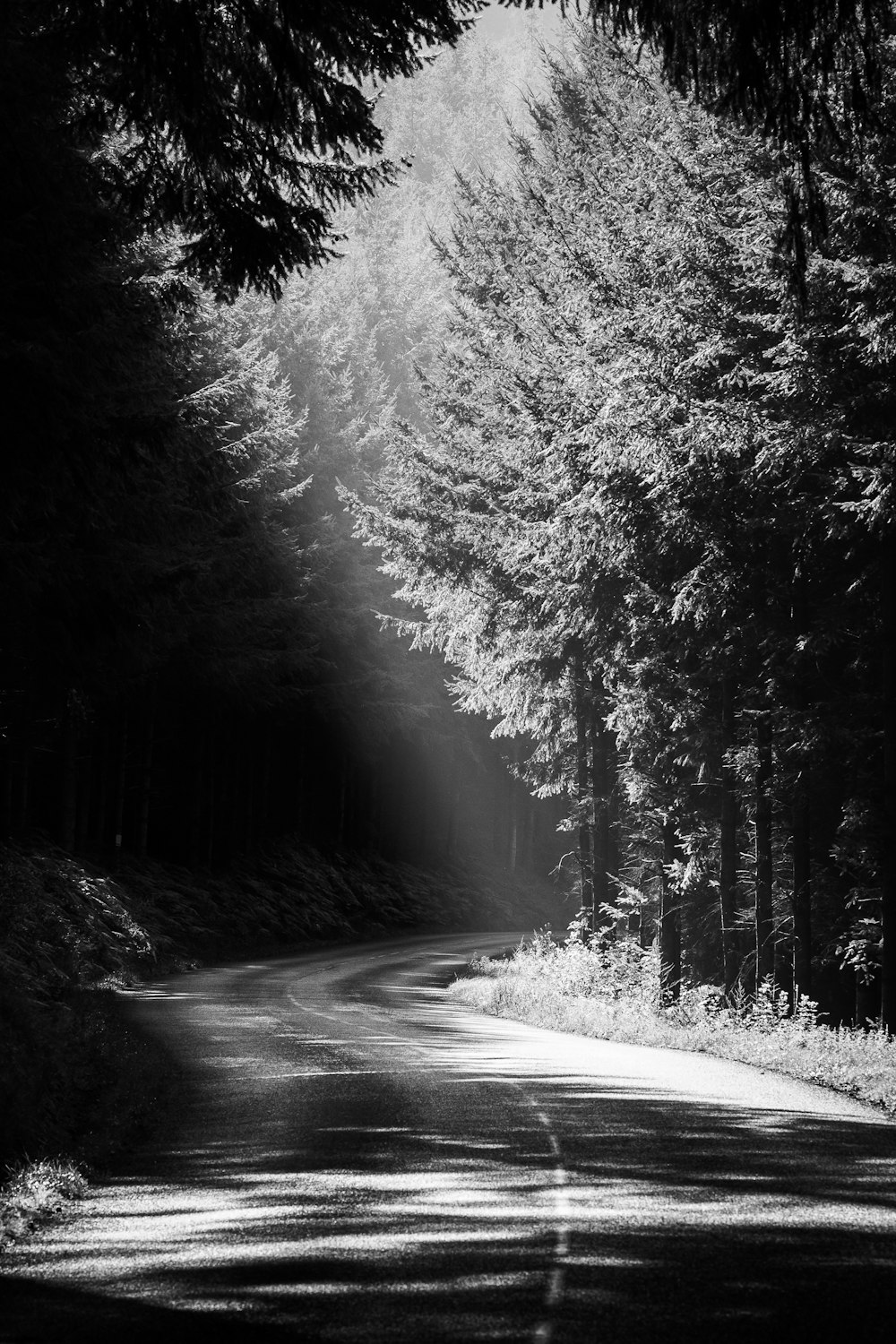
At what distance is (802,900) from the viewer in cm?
1593

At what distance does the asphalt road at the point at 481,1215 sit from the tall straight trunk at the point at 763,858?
9.13 feet

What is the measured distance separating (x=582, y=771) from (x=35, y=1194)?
680 inches

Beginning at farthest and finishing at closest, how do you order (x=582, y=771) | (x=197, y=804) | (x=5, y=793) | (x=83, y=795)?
1. (x=197, y=804)
2. (x=83, y=795)
3. (x=5, y=793)
4. (x=582, y=771)

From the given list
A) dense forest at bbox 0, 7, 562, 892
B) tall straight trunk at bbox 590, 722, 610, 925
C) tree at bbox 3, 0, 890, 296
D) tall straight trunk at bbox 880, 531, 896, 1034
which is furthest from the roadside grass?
tree at bbox 3, 0, 890, 296

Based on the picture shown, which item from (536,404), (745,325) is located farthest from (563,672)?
(745,325)

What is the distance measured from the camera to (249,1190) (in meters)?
8.27

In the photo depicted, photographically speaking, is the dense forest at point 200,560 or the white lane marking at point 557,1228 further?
the dense forest at point 200,560

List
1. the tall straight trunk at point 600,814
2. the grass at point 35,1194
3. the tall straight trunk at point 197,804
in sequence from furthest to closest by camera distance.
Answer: the tall straight trunk at point 197,804
the tall straight trunk at point 600,814
the grass at point 35,1194

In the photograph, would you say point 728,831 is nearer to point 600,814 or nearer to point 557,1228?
point 600,814

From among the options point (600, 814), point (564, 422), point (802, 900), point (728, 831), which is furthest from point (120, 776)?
point (802, 900)

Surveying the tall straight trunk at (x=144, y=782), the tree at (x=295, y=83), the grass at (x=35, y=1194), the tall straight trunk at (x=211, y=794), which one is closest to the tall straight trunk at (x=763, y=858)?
the grass at (x=35, y=1194)

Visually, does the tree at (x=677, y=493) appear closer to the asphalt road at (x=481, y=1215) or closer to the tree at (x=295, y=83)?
the asphalt road at (x=481, y=1215)

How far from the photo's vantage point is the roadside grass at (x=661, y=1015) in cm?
1323

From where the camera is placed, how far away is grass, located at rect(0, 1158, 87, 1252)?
24.3ft
